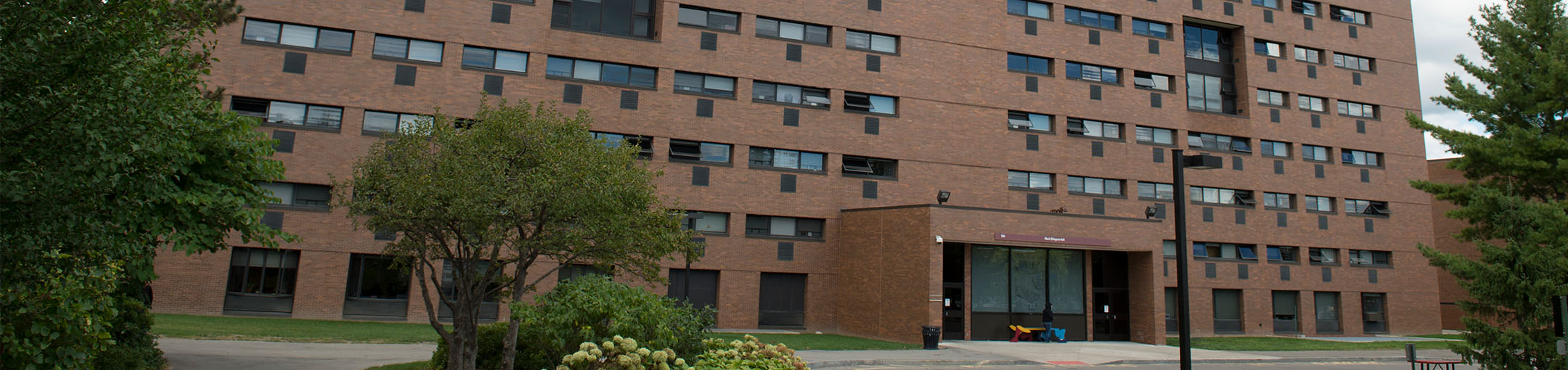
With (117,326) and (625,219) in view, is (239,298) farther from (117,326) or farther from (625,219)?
(625,219)

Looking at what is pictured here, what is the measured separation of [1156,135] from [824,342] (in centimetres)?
1966

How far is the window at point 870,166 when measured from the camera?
32750mm

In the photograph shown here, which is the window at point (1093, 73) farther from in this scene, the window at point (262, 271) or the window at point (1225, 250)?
the window at point (262, 271)

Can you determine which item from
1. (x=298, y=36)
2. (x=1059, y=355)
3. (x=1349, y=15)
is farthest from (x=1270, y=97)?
(x=298, y=36)

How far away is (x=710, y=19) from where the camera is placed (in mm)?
32031

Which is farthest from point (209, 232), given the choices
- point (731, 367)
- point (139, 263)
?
point (731, 367)

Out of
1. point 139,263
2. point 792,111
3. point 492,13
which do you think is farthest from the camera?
point 792,111

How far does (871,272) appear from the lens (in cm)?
3023

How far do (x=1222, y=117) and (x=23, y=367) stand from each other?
41.1 metres

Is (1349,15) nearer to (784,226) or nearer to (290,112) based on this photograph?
(784,226)

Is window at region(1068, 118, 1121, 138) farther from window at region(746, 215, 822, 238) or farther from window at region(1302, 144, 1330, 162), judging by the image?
window at region(746, 215, 822, 238)

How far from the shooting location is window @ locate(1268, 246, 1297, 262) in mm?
39156

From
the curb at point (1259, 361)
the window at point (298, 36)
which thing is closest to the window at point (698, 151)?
the window at point (298, 36)

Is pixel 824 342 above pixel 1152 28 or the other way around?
the other way around
